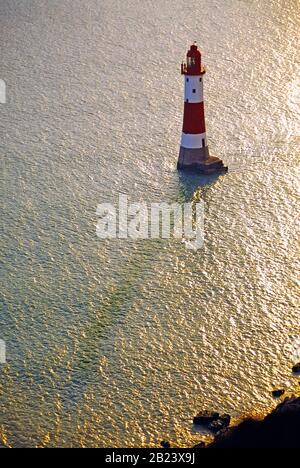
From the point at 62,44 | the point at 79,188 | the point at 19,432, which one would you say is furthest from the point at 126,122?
the point at 19,432

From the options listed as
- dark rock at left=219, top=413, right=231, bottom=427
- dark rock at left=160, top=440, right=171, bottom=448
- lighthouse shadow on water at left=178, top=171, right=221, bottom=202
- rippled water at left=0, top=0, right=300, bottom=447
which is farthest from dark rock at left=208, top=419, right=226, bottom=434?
lighthouse shadow on water at left=178, top=171, right=221, bottom=202

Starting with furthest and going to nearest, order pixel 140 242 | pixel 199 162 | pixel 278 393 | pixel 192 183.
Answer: pixel 199 162, pixel 192 183, pixel 140 242, pixel 278 393

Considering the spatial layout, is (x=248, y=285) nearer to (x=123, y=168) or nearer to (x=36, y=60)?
(x=123, y=168)

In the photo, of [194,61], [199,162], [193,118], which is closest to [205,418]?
[199,162]

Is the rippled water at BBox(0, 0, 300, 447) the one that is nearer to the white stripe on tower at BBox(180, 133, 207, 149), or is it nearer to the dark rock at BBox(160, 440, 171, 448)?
the dark rock at BBox(160, 440, 171, 448)

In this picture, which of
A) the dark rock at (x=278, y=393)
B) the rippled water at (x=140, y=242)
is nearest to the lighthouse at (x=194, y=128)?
the rippled water at (x=140, y=242)

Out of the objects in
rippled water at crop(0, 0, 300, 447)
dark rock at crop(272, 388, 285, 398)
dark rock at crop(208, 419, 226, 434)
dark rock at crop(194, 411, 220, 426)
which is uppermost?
rippled water at crop(0, 0, 300, 447)

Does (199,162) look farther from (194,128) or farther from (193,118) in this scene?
(193,118)
